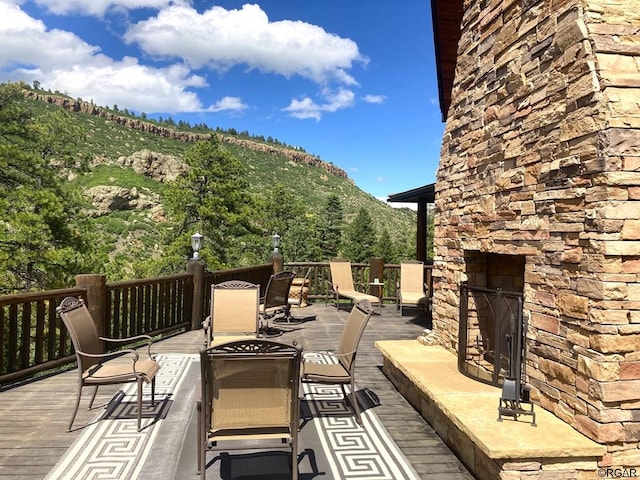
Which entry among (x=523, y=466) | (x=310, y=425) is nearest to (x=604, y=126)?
(x=523, y=466)

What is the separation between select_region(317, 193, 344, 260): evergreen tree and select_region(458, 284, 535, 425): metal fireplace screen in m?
29.0

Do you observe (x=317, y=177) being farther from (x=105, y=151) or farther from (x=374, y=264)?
(x=374, y=264)

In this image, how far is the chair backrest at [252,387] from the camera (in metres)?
2.34

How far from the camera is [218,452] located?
2922mm

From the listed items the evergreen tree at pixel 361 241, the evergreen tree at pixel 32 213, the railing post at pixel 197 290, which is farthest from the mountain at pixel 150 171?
the railing post at pixel 197 290

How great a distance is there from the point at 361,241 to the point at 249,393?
3316cm

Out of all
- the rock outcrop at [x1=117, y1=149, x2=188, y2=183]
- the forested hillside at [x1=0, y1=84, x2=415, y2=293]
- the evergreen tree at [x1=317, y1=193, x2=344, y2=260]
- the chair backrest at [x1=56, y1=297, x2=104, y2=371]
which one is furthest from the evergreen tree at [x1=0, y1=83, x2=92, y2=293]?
the rock outcrop at [x1=117, y1=149, x2=188, y2=183]

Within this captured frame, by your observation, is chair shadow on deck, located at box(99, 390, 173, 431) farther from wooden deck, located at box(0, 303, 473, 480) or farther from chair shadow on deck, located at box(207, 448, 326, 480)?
chair shadow on deck, located at box(207, 448, 326, 480)

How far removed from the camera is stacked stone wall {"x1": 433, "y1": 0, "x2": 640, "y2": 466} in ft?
7.72

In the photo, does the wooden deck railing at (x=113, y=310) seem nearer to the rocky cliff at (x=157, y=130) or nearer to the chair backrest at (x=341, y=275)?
the chair backrest at (x=341, y=275)

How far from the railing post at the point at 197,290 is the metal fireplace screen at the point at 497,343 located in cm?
461

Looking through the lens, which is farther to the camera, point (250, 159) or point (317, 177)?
point (317, 177)

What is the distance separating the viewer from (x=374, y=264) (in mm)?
9453

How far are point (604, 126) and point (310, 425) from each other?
287 centimetres
